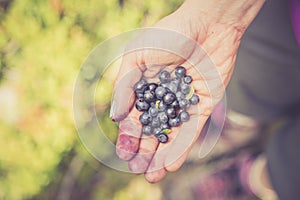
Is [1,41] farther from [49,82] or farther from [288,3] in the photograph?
[288,3]

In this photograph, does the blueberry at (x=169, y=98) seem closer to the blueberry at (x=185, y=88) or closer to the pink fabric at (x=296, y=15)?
the blueberry at (x=185, y=88)

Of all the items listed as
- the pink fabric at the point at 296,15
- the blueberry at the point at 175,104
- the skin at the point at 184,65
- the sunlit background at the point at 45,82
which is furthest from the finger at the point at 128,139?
the pink fabric at the point at 296,15

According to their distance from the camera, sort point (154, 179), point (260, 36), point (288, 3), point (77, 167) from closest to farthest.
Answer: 1. point (154, 179)
2. point (288, 3)
3. point (260, 36)
4. point (77, 167)

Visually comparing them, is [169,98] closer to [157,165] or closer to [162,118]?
[162,118]

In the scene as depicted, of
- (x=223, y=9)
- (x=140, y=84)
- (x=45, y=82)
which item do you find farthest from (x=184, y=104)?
(x=45, y=82)

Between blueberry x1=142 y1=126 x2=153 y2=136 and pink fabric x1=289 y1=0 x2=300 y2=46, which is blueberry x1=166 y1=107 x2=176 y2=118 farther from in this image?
pink fabric x1=289 y1=0 x2=300 y2=46

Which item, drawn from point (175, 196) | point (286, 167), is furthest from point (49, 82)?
point (286, 167)

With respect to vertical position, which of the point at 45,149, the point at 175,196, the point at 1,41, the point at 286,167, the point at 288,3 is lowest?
the point at 175,196
